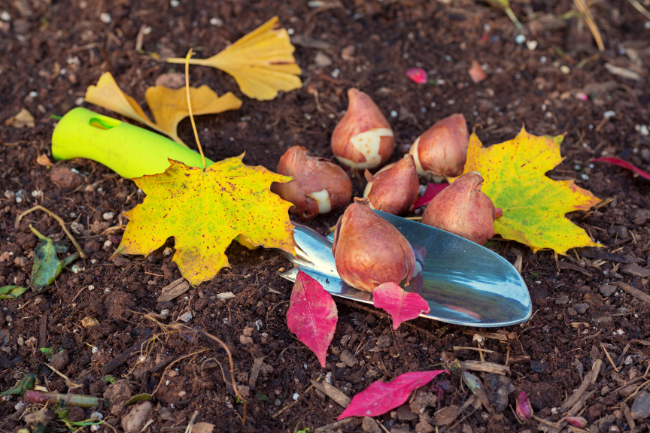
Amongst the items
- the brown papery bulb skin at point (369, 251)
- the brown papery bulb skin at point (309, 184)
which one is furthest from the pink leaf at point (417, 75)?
the brown papery bulb skin at point (369, 251)

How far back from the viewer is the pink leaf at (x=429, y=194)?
4.35 ft

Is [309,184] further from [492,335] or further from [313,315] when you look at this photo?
[492,335]

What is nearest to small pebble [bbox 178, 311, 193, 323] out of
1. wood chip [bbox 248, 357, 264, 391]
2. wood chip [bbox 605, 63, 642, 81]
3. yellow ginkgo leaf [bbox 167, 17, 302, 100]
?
wood chip [bbox 248, 357, 264, 391]

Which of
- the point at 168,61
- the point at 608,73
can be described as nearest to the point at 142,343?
the point at 168,61

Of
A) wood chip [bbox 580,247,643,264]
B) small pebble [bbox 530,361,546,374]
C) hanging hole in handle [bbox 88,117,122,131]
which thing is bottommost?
small pebble [bbox 530,361,546,374]

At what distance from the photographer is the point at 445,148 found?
136 cm

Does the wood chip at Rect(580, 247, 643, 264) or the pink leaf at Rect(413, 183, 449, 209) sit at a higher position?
the pink leaf at Rect(413, 183, 449, 209)

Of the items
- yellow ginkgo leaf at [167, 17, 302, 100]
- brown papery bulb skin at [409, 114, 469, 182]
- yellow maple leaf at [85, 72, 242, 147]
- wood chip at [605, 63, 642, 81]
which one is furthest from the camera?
wood chip at [605, 63, 642, 81]

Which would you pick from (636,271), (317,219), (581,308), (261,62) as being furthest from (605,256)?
(261,62)

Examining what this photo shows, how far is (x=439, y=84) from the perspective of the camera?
1.78 m

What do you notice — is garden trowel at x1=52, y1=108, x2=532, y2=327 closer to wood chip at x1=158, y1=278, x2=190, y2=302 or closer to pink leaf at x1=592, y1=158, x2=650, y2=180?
wood chip at x1=158, y1=278, x2=190, y2=302

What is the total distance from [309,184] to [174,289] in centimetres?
40

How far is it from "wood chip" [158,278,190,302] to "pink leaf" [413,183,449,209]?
591 millimetres

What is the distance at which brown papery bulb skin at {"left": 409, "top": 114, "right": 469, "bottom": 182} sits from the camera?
4.46 feet
